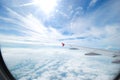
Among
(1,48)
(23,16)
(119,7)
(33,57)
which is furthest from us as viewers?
(33,57)

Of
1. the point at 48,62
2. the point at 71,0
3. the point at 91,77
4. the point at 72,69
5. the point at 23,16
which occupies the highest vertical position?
the point at 71,0

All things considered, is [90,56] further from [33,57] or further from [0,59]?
[0,59]

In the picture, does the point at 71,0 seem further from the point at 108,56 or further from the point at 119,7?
the point at 108,56

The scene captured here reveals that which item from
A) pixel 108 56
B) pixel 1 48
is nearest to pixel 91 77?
pixel 108 56

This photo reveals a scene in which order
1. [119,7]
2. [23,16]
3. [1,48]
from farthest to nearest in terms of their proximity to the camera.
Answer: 1. [1,48]
2. [23,16]
3. [119,7]

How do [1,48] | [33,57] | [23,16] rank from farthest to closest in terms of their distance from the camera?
[33,57] → [1,48] → [23,16]

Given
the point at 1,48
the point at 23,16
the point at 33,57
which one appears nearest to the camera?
the point at 23,16

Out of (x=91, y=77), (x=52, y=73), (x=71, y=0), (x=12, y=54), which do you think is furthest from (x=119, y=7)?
(x=12, y=54)

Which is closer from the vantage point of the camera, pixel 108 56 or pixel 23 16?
pixel 23 16

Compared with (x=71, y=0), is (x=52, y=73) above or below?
below
